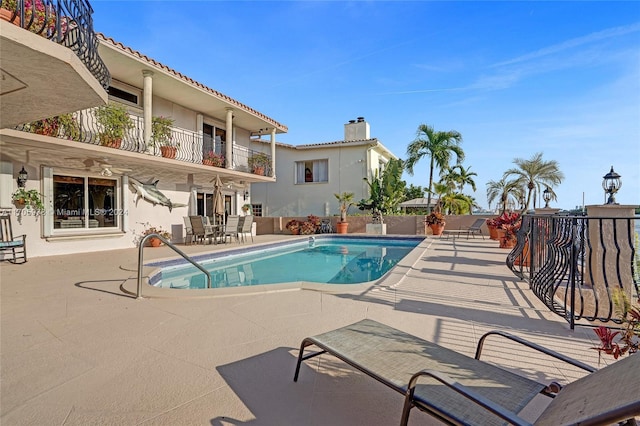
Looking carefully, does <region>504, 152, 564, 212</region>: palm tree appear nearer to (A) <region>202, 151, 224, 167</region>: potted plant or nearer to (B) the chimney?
(B) the chimney

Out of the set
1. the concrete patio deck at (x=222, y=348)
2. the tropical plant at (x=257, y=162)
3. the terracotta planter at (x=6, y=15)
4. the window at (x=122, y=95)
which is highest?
the window at (x=122, y=95)

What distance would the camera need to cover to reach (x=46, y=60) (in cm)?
381

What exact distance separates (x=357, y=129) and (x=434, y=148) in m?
5.90

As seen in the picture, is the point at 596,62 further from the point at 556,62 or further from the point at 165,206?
the point at 165,206

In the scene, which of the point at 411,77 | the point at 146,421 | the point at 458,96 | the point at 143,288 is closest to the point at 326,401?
the point at 146,421

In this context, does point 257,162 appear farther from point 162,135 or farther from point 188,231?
point 162,135

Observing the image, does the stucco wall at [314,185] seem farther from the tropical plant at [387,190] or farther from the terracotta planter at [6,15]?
the terracotta planter at [6,15]

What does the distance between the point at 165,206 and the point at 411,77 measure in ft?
43.6

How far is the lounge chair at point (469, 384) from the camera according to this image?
129 centimetres

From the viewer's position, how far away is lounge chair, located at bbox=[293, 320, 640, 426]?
1.29 metres

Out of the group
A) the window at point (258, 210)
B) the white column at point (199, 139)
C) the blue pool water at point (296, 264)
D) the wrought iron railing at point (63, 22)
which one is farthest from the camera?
the window at point (258, 210)

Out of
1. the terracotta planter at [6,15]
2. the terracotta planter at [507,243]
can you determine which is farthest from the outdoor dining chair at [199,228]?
the terracotta planter at [507,243]

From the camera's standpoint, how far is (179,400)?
8.39 ft

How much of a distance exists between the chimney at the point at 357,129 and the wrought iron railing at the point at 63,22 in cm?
2010
